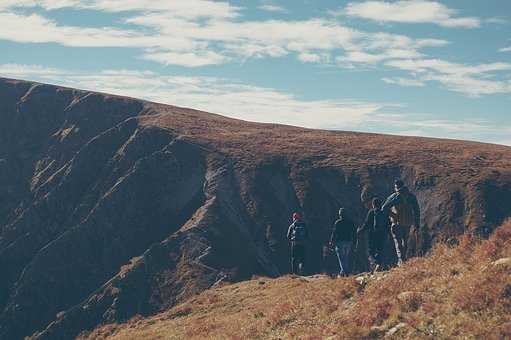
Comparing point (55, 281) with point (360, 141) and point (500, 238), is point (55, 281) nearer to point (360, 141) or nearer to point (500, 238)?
point (360, 141)

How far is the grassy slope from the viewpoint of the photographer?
38.5ft

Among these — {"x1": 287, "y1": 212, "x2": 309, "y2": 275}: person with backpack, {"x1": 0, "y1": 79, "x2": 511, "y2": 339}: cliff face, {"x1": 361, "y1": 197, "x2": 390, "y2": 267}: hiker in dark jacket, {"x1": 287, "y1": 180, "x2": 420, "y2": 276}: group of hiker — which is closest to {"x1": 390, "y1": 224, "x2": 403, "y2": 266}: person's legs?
{"x1": 287, "y1": 180, "x2": 420, "y2": 276}: group of hiker

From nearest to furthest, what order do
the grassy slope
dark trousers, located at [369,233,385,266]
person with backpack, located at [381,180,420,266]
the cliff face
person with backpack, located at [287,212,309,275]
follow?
the grassy slope, person with backpack, located at [381,180,420,266], dark trousers, located at [369,233,385,266], person with backpack, located at [287,212,309,275], the cliff face

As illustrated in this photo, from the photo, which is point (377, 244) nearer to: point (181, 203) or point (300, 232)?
point (300, 232)

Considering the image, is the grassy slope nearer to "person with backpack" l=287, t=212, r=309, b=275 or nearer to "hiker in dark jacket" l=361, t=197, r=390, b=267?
"hiker in dark jacket" l=361, t=197, r=390, b=267

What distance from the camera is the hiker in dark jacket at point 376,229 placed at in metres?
19.2

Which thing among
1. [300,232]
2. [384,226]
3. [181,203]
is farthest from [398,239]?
[181,203]

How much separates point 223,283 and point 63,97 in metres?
43.3

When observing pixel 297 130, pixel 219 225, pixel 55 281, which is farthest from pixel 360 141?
pixel 55 281

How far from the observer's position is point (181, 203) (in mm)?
47250

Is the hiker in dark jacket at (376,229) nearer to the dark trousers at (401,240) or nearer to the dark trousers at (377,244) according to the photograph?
the dark trousers at (377,244)

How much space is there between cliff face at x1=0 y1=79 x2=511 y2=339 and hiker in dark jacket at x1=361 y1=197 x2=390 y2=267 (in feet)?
60.8

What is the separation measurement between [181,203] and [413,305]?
1403 inches

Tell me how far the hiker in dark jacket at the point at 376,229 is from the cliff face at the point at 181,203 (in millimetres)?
18538
